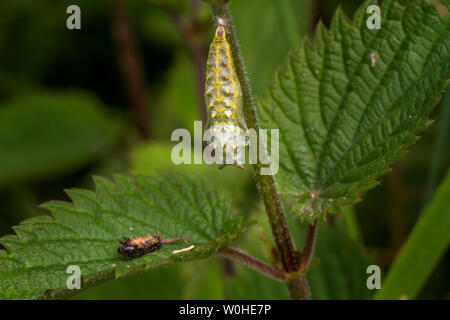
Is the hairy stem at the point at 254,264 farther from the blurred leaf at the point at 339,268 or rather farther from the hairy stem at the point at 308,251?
the blurred leaf at the point at 339,268

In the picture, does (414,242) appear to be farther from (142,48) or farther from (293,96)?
(142,48)

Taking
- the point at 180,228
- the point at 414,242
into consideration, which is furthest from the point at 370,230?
the point at 180,228

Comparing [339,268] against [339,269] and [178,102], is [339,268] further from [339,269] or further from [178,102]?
[178,102]

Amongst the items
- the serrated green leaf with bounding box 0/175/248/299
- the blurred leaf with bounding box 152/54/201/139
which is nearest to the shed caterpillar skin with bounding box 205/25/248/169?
the serrated green leaf with bounding box 0/175/248/299

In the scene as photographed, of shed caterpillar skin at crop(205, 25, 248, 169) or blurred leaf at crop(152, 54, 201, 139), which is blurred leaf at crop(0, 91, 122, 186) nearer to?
blurred leaf at crop(152, 54, 201, 139)

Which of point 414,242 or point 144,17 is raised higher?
point 144,17

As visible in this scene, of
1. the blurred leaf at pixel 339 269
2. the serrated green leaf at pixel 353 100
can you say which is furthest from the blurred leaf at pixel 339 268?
the serrated green leaf at pixel 353 100

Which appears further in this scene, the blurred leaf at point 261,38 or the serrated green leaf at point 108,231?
the blurred leaf at point 261,38
